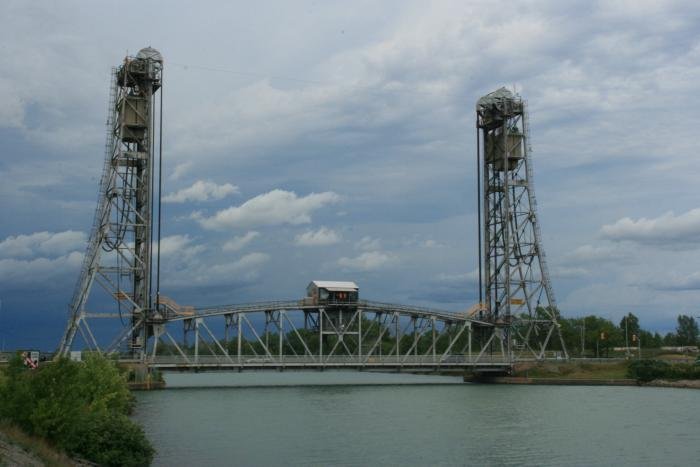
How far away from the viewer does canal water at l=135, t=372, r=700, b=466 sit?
131ft

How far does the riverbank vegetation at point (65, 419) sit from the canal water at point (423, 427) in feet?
13.1

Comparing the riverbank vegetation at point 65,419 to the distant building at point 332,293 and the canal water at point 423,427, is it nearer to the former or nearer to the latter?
the canal water at point 423,427

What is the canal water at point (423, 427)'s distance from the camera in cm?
3991

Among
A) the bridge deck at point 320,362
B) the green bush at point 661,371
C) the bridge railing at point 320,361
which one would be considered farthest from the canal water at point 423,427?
the green bush at point 661,371

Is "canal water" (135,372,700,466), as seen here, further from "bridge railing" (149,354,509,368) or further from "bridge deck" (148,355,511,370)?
"bridge railing" (149,354,509,368)

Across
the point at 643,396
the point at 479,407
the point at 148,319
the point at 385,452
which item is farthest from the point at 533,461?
the point at 148,319

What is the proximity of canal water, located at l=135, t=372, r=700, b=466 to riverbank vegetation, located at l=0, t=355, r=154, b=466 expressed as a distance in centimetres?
400

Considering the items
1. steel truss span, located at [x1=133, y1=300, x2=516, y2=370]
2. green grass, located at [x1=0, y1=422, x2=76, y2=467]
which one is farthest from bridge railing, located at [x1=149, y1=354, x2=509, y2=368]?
green grass, located at [x1=0, y1=422, x2=76, y2=467]

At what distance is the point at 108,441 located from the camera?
110 feet

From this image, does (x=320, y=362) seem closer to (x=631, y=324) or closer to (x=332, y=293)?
(x=332, y=293)

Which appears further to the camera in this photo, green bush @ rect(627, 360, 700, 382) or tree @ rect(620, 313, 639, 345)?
tree @ rect(620, 313, 639, 345)

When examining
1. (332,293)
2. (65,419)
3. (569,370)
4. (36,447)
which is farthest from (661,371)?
(36,447)

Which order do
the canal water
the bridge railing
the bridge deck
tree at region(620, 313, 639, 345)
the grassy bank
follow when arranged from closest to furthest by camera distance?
the canal water → the bridge deck → the bridge railing → the grassy bank → tree at region(620, 313, 639, 345)

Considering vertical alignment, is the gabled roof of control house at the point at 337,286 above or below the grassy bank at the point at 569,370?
above
